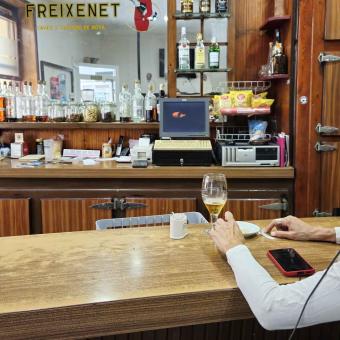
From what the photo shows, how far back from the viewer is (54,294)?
1002 mm

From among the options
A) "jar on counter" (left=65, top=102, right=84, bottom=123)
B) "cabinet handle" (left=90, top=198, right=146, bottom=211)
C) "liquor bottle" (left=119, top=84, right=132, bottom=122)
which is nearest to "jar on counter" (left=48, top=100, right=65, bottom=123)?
"jar on counter" (left=65, top=102, right=84, bottom=123)

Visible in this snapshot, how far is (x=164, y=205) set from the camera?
277cm

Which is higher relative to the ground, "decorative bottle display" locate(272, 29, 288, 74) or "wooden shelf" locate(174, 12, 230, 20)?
"wooden shelf" locate(174, 12, 230, 20)

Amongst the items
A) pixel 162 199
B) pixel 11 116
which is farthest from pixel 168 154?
pixel 11 116

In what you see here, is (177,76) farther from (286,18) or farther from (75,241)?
Answer: (75,241)

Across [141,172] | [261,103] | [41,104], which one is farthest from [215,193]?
[41,104]

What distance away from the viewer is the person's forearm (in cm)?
136

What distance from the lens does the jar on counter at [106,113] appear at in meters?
3.31

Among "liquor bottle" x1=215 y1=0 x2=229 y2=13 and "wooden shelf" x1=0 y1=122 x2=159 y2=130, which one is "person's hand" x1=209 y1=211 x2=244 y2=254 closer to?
"wooden shelf" x1=0 y1=122 x2=159 y2=130

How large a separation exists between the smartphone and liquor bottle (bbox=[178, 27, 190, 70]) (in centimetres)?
Result: 218

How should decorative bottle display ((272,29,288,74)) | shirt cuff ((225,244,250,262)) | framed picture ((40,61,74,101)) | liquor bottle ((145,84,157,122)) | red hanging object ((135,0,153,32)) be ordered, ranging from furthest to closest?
framed picture ((40,61,74,101)) < red hanging object ((135,0,153,32)) < liquor bottle ((145,84,157,122)) < decorative bottle display ((272,29,288,74)) < shirt cuff ((225,244,250,262))

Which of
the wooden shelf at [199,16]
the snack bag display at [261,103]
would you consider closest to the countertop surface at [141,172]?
the snack bag display at [261,103]

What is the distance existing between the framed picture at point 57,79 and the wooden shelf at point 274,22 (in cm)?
192

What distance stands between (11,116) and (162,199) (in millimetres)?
1486
